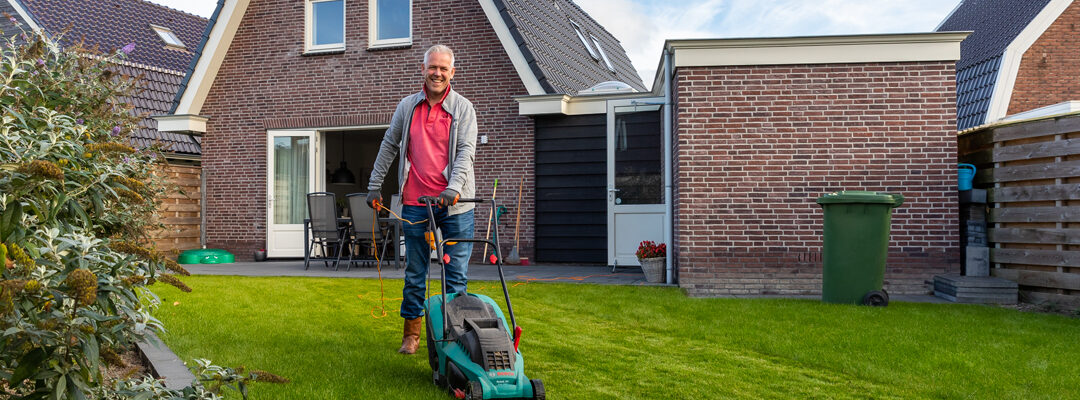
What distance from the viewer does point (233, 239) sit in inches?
529

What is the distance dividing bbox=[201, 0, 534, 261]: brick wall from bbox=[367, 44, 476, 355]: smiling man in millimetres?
7288

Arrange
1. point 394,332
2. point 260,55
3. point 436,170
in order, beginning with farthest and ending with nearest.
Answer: point 260,55 → point 394,332 → point 436,170

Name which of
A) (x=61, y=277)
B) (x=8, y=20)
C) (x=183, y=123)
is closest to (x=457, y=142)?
(x=61, y=277)

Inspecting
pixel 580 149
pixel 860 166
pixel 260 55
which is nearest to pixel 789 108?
pixel 860 166

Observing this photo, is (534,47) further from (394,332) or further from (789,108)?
(394,332)

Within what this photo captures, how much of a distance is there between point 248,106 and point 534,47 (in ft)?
15.8

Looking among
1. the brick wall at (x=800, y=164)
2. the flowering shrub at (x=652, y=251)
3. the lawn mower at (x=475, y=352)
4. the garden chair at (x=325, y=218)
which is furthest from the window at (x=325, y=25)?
the lawn mower at (x=475, y=352)

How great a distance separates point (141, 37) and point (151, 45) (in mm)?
367

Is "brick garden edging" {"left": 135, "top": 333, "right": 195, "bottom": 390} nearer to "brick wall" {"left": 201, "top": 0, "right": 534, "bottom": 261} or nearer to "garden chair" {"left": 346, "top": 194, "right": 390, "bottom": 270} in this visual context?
"garden chair" {"left": 346, "top": 194, "right": 390, "bottom": 270}

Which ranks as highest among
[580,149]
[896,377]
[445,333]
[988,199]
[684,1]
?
[684,1]

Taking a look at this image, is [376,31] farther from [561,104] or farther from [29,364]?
[29,364]

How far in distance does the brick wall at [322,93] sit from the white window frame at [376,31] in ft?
0.26

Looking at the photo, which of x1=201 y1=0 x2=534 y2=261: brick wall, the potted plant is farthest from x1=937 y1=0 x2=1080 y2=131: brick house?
the potted plant

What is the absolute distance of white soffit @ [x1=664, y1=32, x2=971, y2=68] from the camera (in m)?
8.04
